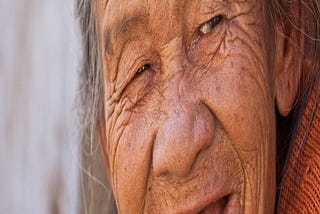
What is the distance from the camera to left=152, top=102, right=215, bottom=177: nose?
148 centimetres

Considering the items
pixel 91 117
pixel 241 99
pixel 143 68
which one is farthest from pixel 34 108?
pixel 241 99

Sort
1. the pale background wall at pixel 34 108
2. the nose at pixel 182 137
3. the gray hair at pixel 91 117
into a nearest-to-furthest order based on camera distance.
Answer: the nose at pixel 182 137 < the gray hair at pixel 91 117 < the pale background wall at pixel 34 108

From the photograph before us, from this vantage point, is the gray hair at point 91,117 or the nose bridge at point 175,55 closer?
the nose bridge at point 175,55

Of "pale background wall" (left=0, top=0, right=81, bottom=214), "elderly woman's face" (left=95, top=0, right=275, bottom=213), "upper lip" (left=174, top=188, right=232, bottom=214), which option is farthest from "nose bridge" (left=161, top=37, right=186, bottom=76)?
"pale background wall" (left=0, top=0, right=81, bottom=214)

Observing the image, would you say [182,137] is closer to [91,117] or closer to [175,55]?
[175,55]

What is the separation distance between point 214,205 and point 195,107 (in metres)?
0.19

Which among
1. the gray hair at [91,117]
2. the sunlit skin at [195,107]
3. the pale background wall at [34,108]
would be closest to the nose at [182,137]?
the sunlit skin at [195,107]

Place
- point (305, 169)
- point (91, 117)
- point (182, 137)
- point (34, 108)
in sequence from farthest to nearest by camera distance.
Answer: point (34, 108) → point (91, 117) → point (305, 169) → point (182, 137)

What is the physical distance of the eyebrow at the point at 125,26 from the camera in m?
1.53

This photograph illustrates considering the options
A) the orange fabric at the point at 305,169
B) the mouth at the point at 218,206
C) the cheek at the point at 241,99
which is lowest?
the mouth at the point at 218,206

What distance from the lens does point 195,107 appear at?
4.91ft

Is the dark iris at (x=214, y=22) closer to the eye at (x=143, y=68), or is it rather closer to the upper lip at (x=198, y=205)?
the eye at (x=143, y=68)

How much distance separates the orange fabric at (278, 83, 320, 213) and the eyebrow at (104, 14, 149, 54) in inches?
14.5

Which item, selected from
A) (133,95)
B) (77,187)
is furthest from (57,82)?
(133,95)
